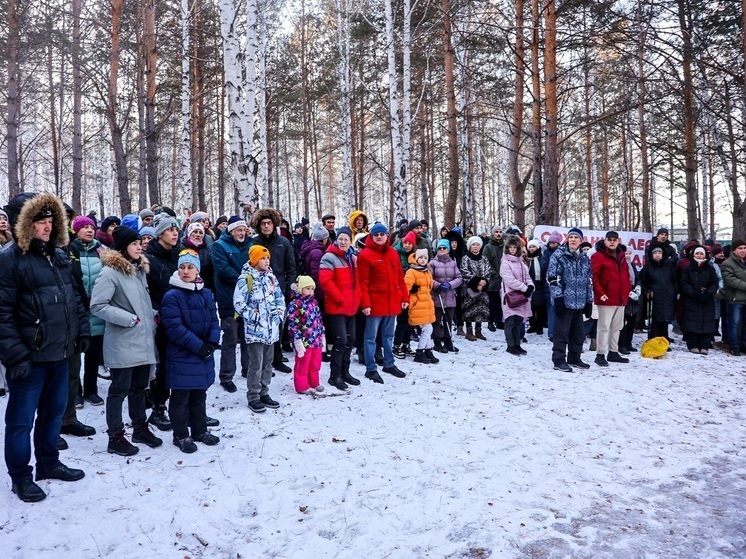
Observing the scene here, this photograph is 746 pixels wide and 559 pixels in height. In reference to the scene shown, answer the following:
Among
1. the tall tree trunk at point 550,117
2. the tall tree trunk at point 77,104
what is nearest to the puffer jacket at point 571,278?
the tall tree trunk at point 550,117

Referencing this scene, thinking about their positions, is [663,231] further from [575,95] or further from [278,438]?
[575,95]

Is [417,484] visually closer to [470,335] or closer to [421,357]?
[421,357]

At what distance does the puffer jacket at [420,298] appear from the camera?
25.3ft

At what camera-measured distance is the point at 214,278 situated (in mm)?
6074

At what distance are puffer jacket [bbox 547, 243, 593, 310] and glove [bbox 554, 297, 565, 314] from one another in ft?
0.17

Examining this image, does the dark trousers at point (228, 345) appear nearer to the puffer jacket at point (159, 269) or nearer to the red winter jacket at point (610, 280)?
the puffer jacket at point (159, 269)

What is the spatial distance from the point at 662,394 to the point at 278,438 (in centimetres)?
517

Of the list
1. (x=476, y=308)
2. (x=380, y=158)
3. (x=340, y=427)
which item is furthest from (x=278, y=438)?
(x=380, y=158)

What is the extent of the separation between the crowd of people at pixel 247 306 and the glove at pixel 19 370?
0.01 meters

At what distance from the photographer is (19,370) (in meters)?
3.38

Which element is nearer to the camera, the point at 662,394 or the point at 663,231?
the point at 662,394

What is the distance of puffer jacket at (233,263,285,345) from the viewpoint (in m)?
5.42

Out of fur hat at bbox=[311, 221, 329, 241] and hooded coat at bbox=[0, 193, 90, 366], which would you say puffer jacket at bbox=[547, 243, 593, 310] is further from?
hooded coat at bbox=[0, 193, 90, 366]

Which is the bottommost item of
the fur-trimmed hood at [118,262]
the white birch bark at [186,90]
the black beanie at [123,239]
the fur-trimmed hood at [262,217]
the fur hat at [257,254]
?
the fur-trimmed hood at [118,262]
